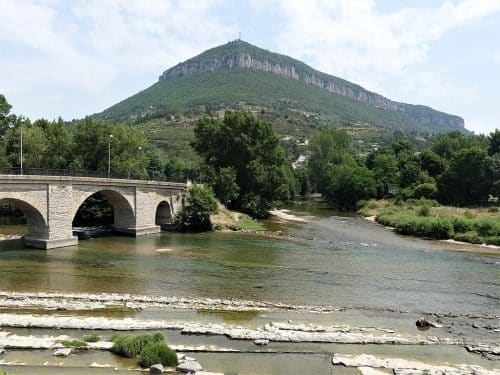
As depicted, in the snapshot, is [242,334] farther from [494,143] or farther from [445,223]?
[494,143]

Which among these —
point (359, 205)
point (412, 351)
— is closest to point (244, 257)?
point (412, 351)

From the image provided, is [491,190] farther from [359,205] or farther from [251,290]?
[251,290]

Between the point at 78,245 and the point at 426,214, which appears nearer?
the point at 78,245

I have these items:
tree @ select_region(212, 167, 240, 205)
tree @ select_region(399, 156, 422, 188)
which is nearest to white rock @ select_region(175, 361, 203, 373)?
tree @ select_region(212, 167, 240, 205)

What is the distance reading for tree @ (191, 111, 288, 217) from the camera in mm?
68375

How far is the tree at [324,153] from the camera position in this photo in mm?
123188

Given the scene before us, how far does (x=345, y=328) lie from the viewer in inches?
835

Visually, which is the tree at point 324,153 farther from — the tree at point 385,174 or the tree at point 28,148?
the tree at point 28,148

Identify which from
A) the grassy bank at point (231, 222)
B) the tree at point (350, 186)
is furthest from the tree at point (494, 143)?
the grassy bank at point (231, 222)

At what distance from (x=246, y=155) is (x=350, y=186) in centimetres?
3067

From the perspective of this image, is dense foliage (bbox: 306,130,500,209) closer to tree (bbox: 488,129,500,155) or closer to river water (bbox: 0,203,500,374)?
tree (bbox: 488,129,500,155)

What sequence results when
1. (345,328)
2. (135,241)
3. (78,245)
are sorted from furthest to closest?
(135,241) < (78,245) < (345,328)

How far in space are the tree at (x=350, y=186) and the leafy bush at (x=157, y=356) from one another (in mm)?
76331

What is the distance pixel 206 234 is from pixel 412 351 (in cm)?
3494
